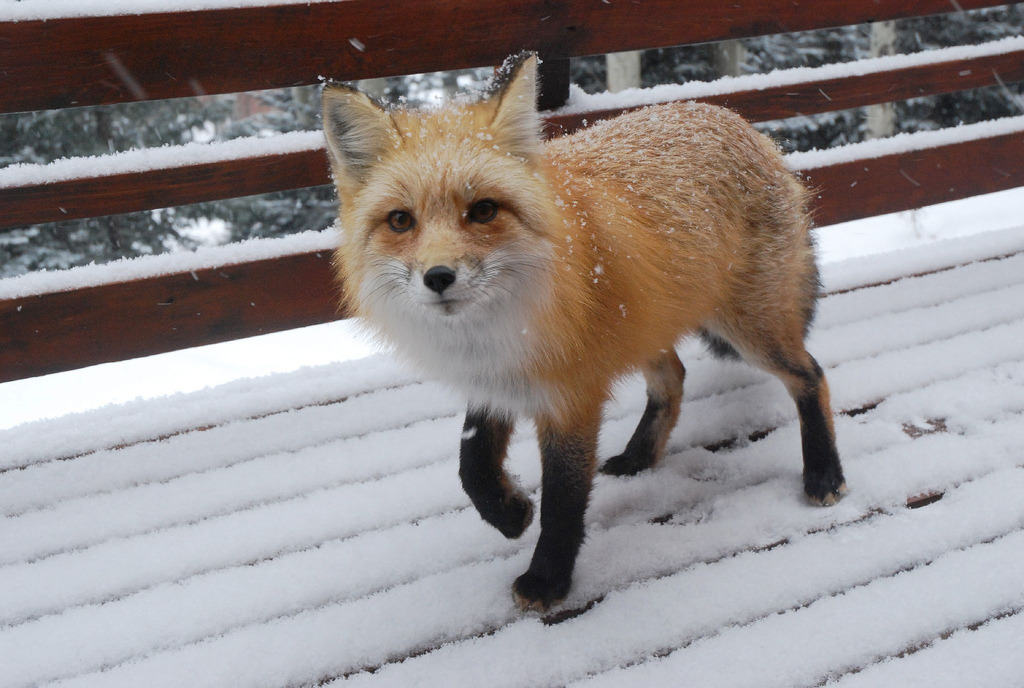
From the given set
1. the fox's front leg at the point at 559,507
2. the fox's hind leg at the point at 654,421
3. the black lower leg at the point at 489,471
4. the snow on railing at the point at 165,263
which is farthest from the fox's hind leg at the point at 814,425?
the snow on railing at the point at 165,263

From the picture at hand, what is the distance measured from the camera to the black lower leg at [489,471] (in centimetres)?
186

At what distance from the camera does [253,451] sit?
2.46 meters

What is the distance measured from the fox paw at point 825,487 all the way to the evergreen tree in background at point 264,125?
4716 millimetres

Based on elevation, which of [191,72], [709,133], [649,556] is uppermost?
[191,72]

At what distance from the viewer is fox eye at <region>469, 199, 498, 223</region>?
4.81 ft

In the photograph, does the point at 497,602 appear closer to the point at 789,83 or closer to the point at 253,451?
the point at 253,451

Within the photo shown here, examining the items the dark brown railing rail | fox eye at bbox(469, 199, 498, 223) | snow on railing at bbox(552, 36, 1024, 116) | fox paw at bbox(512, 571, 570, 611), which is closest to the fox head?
fox eye at bbox(469, 199, 498, 223)

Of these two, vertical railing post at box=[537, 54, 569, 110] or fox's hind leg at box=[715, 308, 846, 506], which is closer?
fox's hind leg at box=[715, 308, 846, 506]

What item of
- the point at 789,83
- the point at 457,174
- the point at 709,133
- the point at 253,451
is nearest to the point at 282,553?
the point at 253,451

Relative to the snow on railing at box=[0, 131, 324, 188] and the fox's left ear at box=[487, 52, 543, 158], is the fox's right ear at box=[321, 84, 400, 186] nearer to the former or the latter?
the fox's left ear at box=[487, 52, 543, 158]

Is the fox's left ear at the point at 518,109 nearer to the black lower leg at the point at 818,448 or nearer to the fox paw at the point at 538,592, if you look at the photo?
the fox paw at the point at 538,592

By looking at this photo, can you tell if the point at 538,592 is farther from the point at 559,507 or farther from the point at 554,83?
the point at 554,83

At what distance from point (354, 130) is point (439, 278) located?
1.44ft

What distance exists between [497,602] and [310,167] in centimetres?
183
